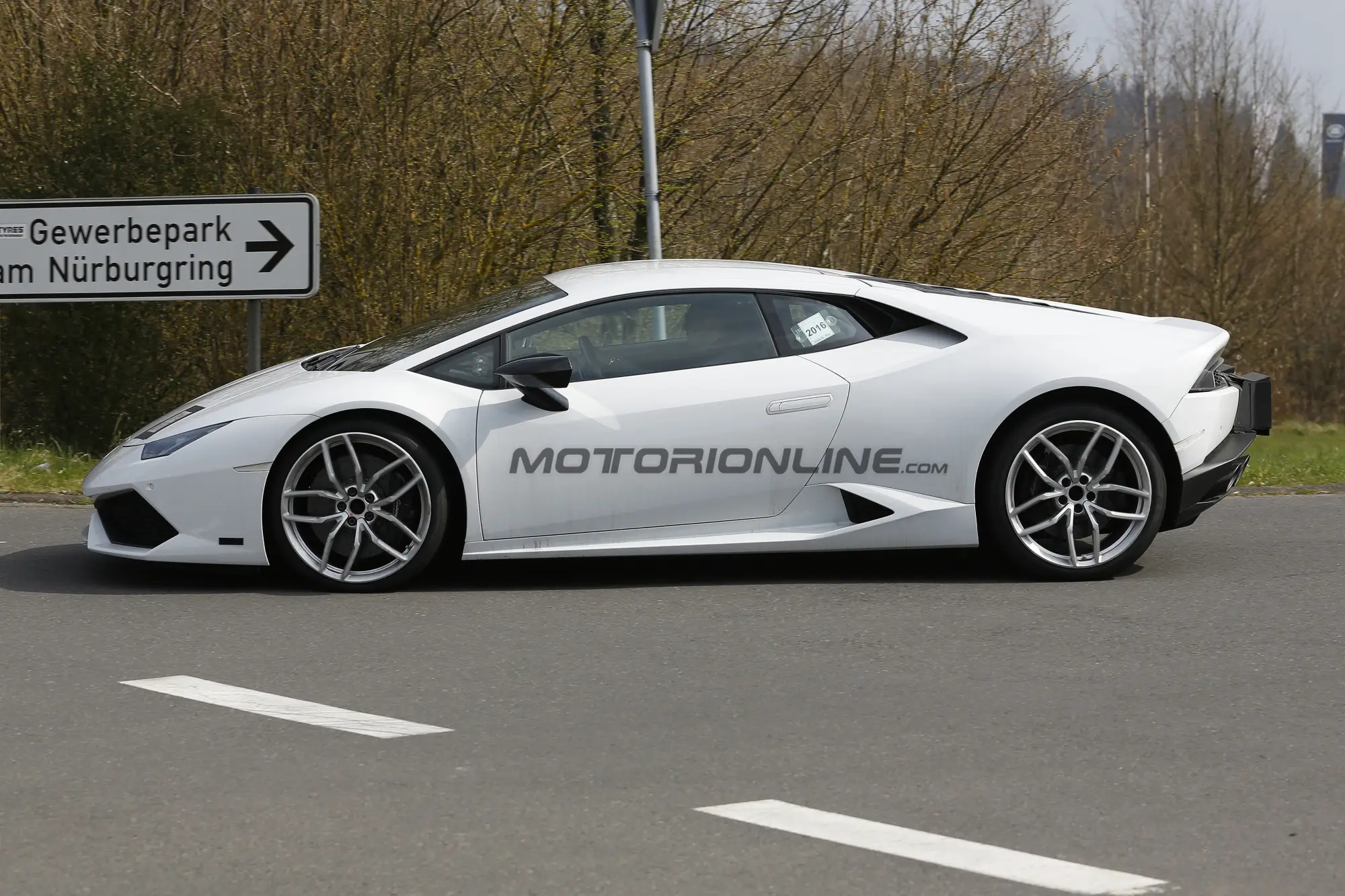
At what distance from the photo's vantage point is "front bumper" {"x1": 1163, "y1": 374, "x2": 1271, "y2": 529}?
7.12 m

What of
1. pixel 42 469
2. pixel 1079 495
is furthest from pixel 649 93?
pixel 42 469

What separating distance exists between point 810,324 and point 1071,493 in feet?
→ 4.22

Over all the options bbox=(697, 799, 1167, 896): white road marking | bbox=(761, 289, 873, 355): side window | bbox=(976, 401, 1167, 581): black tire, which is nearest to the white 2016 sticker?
bbox=(761, 289, 873, 355): side window

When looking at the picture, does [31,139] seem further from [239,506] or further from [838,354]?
[838,354]

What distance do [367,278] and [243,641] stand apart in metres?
7.05

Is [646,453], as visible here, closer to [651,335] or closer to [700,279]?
[651,335]

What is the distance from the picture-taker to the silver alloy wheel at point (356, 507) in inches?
267

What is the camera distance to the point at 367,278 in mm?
12695

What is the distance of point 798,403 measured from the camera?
22.7 ft

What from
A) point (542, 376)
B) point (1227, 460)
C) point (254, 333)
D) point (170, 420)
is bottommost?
point (1227, 460)

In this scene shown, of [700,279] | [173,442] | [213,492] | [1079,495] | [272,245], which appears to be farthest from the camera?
[272,245]

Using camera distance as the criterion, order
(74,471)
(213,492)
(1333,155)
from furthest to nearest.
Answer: (1333,155), (74,471), (213,492)

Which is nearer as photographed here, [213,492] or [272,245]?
[213,492]

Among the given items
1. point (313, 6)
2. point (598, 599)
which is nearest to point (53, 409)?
point (313, 6)
